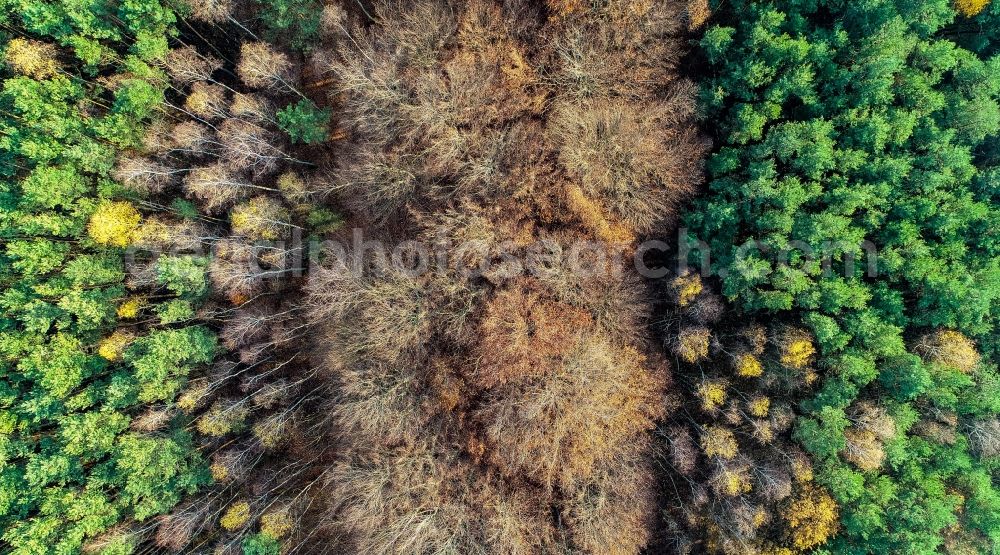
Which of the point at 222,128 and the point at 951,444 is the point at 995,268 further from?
the point at 222,128

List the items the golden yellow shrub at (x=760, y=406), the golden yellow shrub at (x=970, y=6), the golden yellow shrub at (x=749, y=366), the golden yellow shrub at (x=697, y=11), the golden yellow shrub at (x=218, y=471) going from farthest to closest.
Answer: the golden yellow shrub at (x=218, y=471)
the golden yellow shrub at (x=697, y=11)
the golden yellow shrub at (x=760, y=406)
the golden yellow shrub at (x=749, y=366)
the golden yellow shrub at (x=970, y=6)

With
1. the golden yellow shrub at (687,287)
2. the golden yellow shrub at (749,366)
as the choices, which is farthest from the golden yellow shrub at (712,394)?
the golden yellow shrub at (687,287)

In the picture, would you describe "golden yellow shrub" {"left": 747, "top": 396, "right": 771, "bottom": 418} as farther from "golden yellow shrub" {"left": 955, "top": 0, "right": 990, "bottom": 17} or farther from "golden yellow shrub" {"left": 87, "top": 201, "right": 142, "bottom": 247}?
"golden yellow shrub" {"left": 87, "top": 201, "right": 142, "bottom": 247}

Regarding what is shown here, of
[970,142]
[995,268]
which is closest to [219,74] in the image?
[970,142]

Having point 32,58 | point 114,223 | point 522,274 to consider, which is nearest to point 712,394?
point 522,274

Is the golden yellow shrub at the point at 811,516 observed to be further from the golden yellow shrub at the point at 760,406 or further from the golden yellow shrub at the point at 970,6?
the golden yellow shrub at the point at 970,6
